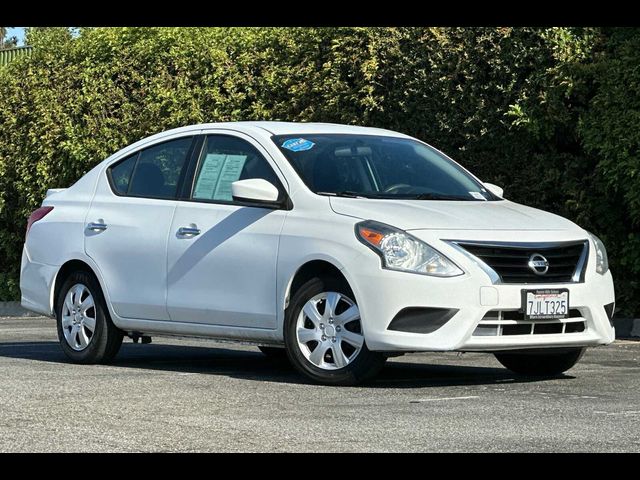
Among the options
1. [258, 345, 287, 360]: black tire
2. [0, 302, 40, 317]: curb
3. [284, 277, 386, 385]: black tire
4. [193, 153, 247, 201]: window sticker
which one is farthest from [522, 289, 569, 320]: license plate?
[0, 302, 40, 317]: curb

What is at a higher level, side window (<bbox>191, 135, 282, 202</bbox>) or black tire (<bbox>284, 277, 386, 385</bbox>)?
side window (<bbox>191, 135, 282, 202</bbox>)

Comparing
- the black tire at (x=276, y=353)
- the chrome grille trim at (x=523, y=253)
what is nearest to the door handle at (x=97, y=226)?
the black tire at (x=276, y=353)

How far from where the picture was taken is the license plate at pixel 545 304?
30.6ft

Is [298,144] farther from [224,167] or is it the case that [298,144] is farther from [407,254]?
[407,254]

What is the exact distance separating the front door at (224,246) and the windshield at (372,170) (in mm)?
254

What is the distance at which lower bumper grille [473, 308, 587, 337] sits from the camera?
926 centimetres

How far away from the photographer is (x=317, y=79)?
1647 cm

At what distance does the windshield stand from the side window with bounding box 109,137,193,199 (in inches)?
36.8

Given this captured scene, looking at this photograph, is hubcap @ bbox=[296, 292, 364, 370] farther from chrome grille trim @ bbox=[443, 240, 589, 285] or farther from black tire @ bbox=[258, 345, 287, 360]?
black tire @ bbox=[258, 345, 287, 360]

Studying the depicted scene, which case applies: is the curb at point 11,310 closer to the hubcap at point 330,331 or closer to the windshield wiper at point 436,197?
the windshield wiper at point 436,197

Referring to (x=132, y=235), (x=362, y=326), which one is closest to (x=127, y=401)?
(x=362, y=326)

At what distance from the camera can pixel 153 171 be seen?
1116 centimetres

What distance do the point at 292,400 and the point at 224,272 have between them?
1664 millimetres

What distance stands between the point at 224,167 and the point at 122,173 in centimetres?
112
